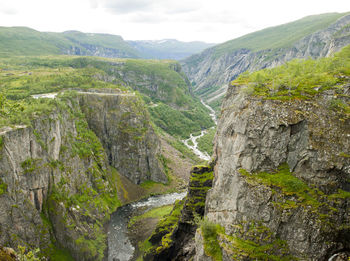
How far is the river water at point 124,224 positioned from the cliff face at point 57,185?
8.30ft

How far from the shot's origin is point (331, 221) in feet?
96.1

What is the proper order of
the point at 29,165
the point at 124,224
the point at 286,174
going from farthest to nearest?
the point at 124,224, the point at 29,165, the point at 286,174

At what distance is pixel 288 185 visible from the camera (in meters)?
31.3

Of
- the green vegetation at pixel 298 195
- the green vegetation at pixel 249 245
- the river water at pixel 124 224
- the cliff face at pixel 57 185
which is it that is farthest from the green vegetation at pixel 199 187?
the cliff face at pixel 57 185

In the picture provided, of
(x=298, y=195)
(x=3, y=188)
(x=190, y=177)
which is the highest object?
(x=298, y=195)

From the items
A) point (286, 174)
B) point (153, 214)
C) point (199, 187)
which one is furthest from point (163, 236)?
point (286, 174)

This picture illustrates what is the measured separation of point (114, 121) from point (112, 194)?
32947 millimetres

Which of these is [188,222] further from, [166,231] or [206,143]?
[206,143]

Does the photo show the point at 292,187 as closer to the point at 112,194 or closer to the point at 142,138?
the point at 112,194

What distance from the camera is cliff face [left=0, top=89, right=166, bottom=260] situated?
2101 inches

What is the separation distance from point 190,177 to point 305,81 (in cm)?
3007

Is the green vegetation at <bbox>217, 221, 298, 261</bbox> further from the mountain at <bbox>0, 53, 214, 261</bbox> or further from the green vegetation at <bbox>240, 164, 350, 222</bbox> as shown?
the mountain at <bbox>0, 53, 214, 261</bbox>

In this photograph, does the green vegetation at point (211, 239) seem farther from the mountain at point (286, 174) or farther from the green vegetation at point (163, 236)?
the green vegetation at point (163, 236)

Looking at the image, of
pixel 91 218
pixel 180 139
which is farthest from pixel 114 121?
pixel 180 139
